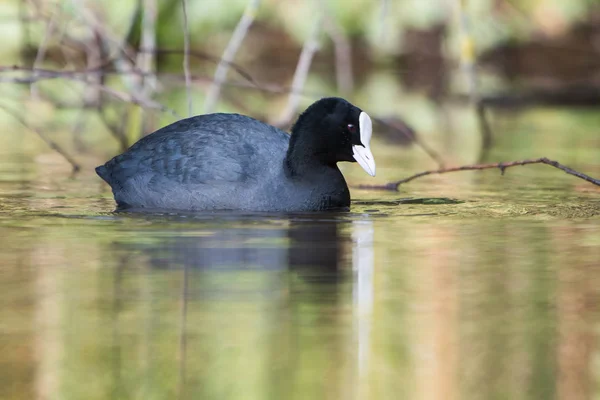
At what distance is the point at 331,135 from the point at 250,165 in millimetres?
457

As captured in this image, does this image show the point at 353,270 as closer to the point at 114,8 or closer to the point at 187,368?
the point at 187,368

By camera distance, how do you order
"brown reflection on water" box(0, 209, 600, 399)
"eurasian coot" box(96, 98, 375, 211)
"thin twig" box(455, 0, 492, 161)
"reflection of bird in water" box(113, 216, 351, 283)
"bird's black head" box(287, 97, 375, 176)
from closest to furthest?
"brown reflection on water" box(0, 209, 600, 399) < "reflection of bird in water" box(113, 216, 351, 283) < "eurasian coot" box(96, 98, 375, 211) < "bird's black head" box(287, 97, 375, 176) < "thin twig" box(455, 0, 492, 161)

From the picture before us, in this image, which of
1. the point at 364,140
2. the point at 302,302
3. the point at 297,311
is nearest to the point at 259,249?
the point at 302,302

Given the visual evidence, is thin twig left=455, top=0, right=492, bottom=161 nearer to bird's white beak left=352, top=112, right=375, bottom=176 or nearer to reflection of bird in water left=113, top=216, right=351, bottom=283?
bird's white beak left=352, top=112, right=375, bottom=176

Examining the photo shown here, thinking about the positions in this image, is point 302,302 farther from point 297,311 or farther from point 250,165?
point 250,165

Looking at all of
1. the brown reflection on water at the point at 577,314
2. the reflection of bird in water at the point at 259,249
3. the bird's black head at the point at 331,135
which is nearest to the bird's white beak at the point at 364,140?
the bird's black head at the point at 331,135

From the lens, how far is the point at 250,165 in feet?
22.1

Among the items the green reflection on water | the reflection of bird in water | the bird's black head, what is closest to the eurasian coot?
the bird's black head

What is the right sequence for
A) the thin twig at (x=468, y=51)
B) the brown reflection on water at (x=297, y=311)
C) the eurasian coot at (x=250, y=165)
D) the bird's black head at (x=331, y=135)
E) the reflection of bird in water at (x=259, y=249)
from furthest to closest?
the thin twig at (x=468, y=51)
the bird's black head at (x=331, y=135)
the eurasian coot at (x=250, y=165)
the reflection of bird in water at (x=259, y=249)
the brown reflection on water at (x=297, y=311)

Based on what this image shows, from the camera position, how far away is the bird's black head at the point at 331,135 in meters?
6.82

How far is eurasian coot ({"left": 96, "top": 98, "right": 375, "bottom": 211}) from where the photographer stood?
669cm

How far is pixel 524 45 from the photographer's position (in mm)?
20984

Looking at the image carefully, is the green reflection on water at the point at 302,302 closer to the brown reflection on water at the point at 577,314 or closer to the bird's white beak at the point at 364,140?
the brown reflection on water at the point at 577,314

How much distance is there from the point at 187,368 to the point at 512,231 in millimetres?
2884
